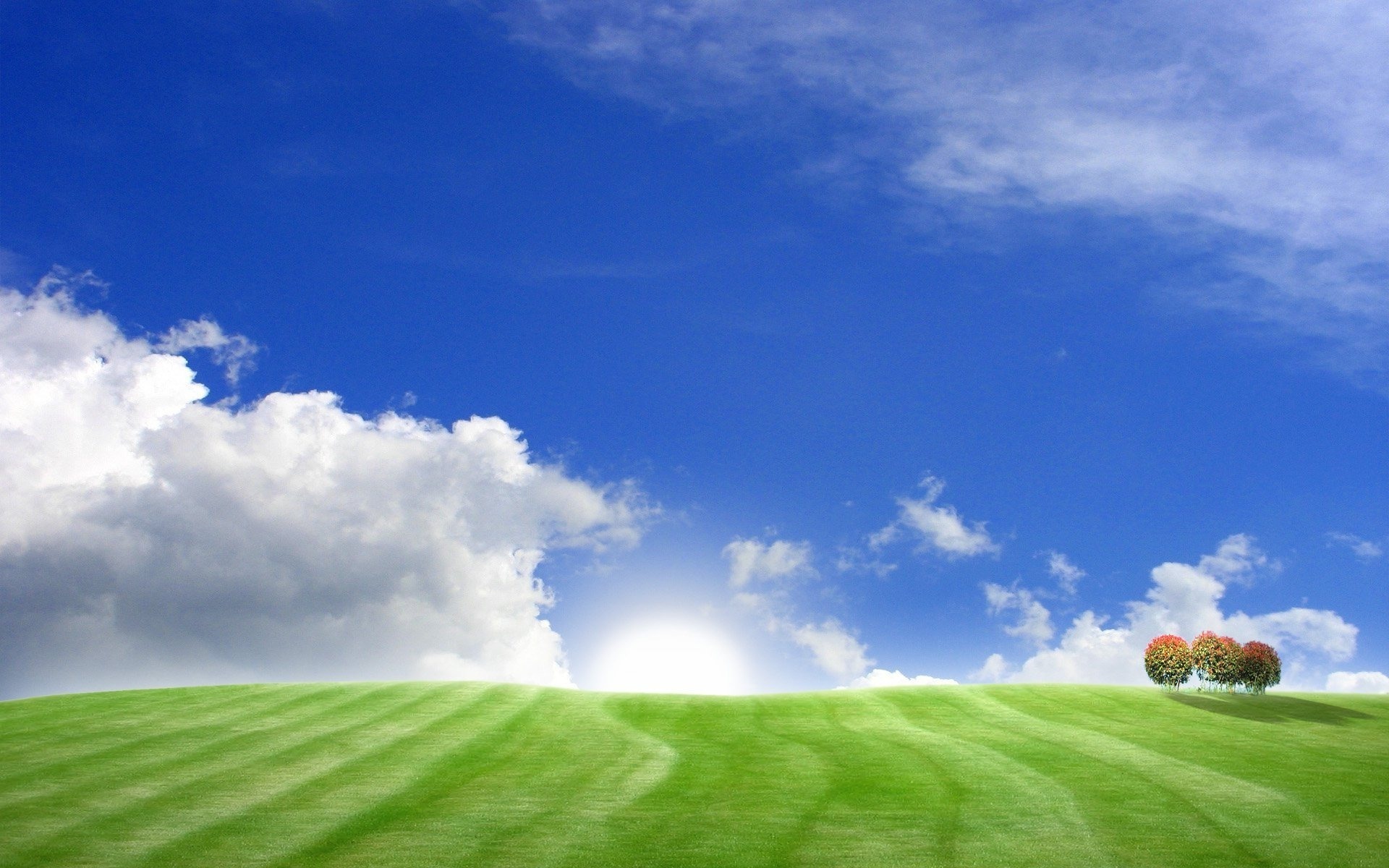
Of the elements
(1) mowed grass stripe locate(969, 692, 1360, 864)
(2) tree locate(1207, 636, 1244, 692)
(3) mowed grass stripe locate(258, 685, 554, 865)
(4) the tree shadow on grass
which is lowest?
(3) mowed grass stripe locate(258, 685, 554, 865)

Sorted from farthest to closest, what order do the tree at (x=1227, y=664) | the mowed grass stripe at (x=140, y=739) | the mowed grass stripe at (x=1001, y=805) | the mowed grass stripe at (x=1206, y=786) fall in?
the tree at (x=1227, y=664), the mowed grass stripe at (x=140, y=739), the mowed grass stripe at (x=1206, y=786), the mowed grass stripe at (x=1001, y=805)

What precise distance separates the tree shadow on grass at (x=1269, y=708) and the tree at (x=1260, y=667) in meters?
0.80

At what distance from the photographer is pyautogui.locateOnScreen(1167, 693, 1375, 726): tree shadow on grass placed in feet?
119

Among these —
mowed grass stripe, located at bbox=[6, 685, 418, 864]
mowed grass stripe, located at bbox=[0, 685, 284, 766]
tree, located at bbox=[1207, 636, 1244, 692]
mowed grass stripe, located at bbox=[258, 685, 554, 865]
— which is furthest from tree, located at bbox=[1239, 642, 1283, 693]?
mowed grass stripe, located at bbox=[0, 685, 284, 766]

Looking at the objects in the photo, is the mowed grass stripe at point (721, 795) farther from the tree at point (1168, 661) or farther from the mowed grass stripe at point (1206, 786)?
the tree at point (1168, 661)

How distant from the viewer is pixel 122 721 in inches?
1278

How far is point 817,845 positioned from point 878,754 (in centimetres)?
881

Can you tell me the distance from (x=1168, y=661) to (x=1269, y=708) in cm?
423

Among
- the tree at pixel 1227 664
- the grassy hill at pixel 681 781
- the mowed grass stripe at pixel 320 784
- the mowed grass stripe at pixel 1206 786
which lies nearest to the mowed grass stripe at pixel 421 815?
the grassy hill at pixel 681 781

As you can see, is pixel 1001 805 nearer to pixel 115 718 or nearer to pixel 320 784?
pixel 320 784

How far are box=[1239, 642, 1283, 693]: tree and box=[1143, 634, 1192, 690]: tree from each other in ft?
7.19

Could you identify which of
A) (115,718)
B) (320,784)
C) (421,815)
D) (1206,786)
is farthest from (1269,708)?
(115,718)

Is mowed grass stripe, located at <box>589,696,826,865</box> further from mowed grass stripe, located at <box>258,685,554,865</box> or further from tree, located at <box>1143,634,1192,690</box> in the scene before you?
tree, located at <box>1143,634,1192,690</box>

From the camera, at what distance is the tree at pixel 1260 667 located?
40.5 meters
